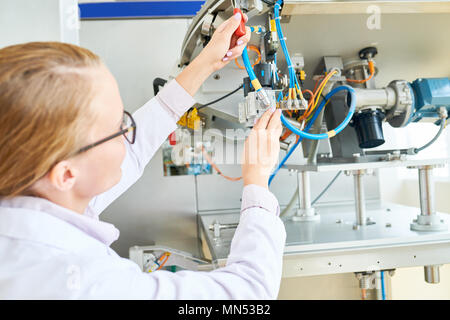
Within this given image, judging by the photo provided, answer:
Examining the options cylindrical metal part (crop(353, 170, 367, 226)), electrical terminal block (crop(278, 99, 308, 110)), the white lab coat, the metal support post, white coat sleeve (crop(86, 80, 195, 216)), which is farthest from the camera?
the metal support post

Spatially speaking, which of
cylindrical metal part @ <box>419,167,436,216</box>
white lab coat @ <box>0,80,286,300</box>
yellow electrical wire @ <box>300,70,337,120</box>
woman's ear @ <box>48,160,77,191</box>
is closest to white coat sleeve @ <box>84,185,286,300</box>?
white lab coat @ <box>0,80,286,300</box>

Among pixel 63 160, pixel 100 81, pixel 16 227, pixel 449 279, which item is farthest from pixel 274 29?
pixel 449 279

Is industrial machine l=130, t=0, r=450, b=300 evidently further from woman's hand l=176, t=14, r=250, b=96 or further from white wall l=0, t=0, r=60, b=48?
white wall l=0, t=0, r=60, b=48

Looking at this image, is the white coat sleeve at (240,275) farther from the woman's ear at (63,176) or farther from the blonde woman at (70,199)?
the woman's ear at (63,176)

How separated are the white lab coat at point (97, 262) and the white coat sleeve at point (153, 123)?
0.98 feet

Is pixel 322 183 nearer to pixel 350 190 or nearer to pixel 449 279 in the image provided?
pixel 350 190

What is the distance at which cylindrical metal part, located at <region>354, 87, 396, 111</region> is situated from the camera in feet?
3.32

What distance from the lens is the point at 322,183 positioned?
1742 millimetres

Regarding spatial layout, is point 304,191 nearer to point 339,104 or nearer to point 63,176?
point 339,104

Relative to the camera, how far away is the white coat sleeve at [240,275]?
457 mm

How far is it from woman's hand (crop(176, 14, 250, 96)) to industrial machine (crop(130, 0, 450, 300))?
0.04 meters

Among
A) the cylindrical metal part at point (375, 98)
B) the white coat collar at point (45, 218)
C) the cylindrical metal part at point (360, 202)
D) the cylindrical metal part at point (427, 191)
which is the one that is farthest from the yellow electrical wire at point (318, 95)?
the white coat collar at point (45, 218)

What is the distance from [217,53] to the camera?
77 centimetres
